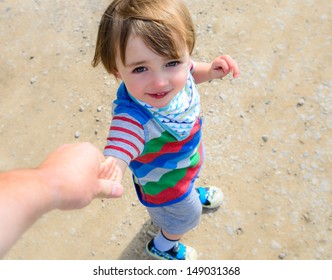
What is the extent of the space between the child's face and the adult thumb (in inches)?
17.4

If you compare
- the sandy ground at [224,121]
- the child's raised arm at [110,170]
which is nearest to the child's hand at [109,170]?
the child's raised arm at [110,170]

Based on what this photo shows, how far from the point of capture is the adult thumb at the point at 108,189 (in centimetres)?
132

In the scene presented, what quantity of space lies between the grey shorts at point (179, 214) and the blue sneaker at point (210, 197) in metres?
0.55

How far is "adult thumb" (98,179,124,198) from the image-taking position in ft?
4.33

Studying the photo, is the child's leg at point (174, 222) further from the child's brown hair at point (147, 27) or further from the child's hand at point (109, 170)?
the child's brown hair at point (147, 27)

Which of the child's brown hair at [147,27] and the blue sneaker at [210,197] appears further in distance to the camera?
the blue sneaker at [210,197]

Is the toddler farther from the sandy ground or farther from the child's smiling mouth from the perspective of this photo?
the sandy ground

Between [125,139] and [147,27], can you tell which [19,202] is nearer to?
[125,139]

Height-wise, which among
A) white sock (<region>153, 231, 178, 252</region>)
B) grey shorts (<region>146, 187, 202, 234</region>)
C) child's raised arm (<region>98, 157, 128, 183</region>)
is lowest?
white sock (<region>153, 231, 178, 252</region>)

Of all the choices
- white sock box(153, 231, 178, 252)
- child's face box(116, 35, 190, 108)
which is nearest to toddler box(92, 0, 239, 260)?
child's face box(116, 35, 190, 108)

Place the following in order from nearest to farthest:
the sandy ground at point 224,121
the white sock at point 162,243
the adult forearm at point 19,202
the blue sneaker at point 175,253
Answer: the adult forearm at point 19,202 < the white sock at point 162,243 < the blue sneaker at point 175,253 < the sandy ground at point 224,121

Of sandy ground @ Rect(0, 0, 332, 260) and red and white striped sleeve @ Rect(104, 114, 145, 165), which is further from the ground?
red and white striped sleeve @ Rect(104, 114, 145, 165)

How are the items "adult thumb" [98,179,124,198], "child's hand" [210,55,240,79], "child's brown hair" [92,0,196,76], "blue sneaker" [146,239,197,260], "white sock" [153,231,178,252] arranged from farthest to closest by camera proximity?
1. "blue sneaker" [146,239,197,260]
2. "white sock" [153,231,178,252]
3. "child's hand" [210,55,240,79]
4. "child's brown hair" [92,0,196,76]
5. "adult thumb" [98,179,124,198]

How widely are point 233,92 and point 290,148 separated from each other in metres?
0.66
